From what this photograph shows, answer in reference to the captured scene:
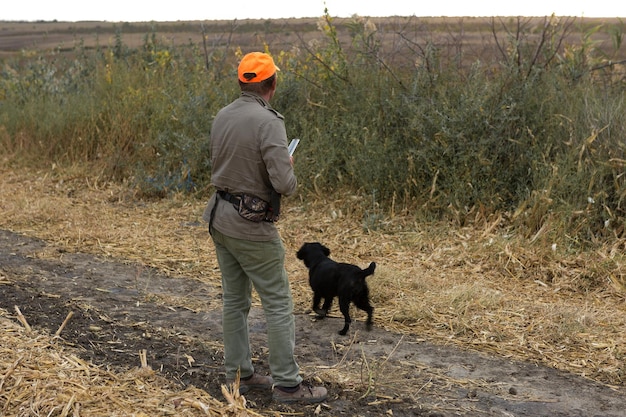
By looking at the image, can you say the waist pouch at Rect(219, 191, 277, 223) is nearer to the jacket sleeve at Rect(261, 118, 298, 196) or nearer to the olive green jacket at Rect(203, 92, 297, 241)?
the olive green jacket at Rect(203, 92, 297, 241)

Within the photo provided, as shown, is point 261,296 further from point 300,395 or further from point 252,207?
point 300,395

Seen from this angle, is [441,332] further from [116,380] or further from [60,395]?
[60,395]

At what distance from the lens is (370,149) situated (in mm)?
9031

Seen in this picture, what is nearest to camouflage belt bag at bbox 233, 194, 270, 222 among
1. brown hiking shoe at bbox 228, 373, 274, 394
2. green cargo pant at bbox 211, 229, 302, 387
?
green cargo pant at bbox 211, 229, 302, 387

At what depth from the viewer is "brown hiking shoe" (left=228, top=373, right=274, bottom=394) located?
183 inches

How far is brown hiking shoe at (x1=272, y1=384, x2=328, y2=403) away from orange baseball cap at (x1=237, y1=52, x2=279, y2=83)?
1784 millimetres

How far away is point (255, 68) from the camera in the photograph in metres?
4.19

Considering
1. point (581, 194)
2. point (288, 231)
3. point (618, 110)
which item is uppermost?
point (618, 110)

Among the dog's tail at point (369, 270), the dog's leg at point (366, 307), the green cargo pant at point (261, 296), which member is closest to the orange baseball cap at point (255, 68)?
the green cargo pant at point (261, 296)

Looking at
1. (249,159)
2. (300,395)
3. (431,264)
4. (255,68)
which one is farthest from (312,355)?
(431,264)

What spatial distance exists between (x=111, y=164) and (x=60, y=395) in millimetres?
7433

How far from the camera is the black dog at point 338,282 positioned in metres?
5.42

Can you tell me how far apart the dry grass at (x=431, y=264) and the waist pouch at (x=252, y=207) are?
A: 2.02 m

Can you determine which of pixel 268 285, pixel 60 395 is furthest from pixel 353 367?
pixel 60 395
